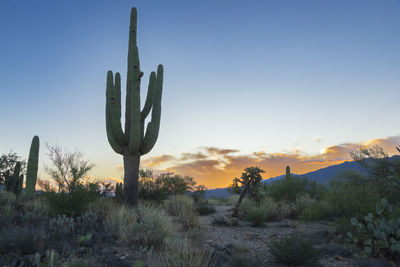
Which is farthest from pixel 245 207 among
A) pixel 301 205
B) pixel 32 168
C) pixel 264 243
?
pixel 32 168

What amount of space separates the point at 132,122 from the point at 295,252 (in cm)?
724

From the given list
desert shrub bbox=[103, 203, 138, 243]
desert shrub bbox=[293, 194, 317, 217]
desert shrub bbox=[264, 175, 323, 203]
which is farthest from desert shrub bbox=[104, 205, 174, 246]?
desert shrub bbox=[264, 175, 323, 203]

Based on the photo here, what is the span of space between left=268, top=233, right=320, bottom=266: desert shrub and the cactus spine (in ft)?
63.1

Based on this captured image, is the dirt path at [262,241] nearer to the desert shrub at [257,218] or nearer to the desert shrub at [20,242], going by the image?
the desert shrub at [257,218]

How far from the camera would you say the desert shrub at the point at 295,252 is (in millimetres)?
4859

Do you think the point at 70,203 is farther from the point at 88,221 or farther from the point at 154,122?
the point at 154,122

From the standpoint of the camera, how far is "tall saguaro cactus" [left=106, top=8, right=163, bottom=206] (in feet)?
32.3

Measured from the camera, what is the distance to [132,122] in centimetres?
975

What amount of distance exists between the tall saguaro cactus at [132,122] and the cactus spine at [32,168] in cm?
1247

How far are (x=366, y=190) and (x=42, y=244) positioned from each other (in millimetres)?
8091

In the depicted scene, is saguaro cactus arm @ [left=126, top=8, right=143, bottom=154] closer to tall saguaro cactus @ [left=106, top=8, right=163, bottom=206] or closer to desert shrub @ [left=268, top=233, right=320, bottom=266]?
tall saguaro cactus @ [left=106, top=8, right=163, bottom=206]

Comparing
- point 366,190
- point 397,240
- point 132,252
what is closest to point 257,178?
point 366,190

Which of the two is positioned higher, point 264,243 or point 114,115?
point 114,115

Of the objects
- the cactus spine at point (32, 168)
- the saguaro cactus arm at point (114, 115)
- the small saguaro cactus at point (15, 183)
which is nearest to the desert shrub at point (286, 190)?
the saguaro cactus arm at point (114, 115)
